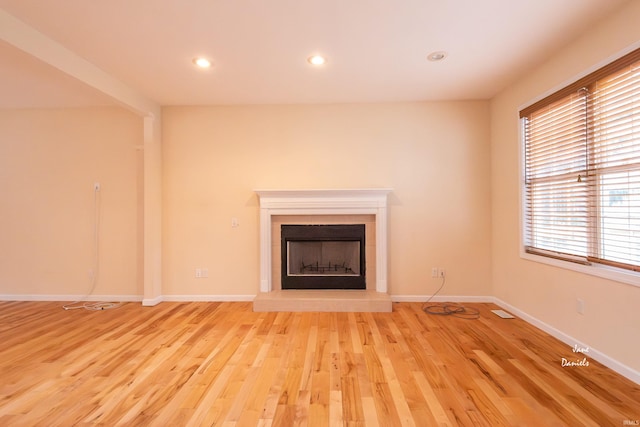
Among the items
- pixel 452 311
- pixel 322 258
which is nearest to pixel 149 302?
pixel 322 258

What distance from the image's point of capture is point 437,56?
272 cm

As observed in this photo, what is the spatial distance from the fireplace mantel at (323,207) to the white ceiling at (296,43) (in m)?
1.19

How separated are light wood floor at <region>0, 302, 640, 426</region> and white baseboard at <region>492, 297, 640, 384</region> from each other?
0.05 metres

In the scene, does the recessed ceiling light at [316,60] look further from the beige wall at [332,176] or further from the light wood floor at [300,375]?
the light wood floor at [300,375]

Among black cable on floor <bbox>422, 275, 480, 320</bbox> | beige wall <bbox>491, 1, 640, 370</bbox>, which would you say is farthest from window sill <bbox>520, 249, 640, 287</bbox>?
black cable on floor <bbox>422, 275, 480, 320</bbox>

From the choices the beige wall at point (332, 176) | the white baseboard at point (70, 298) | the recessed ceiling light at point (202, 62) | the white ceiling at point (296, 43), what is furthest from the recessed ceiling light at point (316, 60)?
the white baseboard at point (70, 298)

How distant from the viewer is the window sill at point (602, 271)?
6.65 ft

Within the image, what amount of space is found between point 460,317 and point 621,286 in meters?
1.46

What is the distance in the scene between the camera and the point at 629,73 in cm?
205

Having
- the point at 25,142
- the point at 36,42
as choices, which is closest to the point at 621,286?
the point at 36,42

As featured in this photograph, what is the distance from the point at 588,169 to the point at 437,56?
60.9 inches

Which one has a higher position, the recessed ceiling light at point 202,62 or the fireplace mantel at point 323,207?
the recessed ceiling light at point 202,62

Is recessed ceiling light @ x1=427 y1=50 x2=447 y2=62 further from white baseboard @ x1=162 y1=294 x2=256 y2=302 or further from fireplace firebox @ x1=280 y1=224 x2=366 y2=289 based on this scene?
white baseboard @ x1=162 y1=294 x2=256 y2=302

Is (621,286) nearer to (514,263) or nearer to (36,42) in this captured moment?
(514,263)
